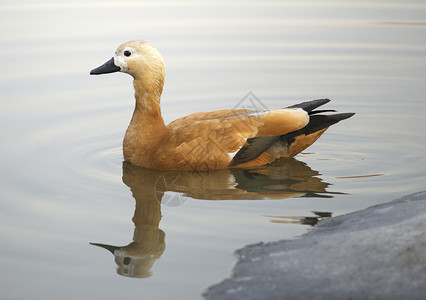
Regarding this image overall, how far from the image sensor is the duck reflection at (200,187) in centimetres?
596

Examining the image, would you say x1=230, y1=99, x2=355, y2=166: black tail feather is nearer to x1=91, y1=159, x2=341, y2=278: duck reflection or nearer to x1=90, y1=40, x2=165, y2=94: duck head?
x1=91, y1=159, x2=341, y2=278: duck reflection

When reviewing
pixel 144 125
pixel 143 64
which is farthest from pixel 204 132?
pixel 143 64

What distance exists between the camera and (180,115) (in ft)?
31.0

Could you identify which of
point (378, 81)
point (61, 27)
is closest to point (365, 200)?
point (378, 81)

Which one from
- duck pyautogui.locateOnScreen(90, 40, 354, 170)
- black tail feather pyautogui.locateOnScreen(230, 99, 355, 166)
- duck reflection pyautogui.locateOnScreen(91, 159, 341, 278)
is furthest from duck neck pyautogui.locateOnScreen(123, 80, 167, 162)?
black tail feather pyautogui.locateOnScreen(230, 99, 355, 166)

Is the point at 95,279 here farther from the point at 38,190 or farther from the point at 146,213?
the point at 38,190

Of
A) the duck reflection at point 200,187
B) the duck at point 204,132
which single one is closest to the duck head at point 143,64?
the duck at point 204,132

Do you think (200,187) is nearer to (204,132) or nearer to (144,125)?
(204,132)

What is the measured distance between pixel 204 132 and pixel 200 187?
28.8 inches

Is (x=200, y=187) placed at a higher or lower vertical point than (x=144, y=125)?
lower

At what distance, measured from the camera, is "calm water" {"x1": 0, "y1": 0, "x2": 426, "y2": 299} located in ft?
17.4

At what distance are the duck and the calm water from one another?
0.56 feet

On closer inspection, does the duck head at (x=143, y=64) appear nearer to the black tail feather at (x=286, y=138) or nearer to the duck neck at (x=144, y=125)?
the duck neck at (x=144, y=125)

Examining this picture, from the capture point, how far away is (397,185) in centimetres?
683
